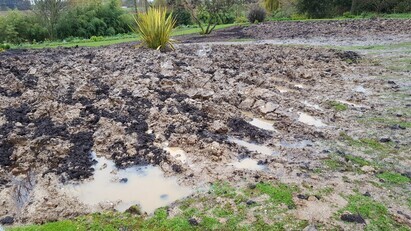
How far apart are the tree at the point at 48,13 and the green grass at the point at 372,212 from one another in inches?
820

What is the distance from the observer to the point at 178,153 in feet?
17.1

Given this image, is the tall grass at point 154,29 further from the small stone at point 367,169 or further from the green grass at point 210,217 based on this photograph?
the green grass at point 210,217

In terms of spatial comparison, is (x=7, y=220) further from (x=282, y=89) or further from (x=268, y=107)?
(x=282, y=89)

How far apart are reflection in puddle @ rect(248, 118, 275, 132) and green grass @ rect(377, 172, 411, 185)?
6.42 feet

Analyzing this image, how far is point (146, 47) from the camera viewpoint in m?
12.1

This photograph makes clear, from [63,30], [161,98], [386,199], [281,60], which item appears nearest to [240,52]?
[281,60]

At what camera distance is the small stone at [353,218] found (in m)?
3.57

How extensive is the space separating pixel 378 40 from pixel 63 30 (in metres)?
16.8

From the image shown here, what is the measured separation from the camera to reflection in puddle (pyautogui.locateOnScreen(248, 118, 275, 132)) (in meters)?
6.18

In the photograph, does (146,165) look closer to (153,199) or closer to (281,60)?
(153,199)

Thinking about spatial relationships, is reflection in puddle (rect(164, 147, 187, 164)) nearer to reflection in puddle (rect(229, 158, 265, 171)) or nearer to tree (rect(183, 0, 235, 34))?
reflection in puddle (rect(229, 158, 265, 171))

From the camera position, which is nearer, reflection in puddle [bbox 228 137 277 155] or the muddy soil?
reflection in puddle [bbox 228 137 277 155]

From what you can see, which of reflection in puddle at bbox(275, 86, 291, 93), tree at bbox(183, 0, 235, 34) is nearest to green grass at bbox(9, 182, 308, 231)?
reflection in puddle at bbox(275, 86, 291, 93)

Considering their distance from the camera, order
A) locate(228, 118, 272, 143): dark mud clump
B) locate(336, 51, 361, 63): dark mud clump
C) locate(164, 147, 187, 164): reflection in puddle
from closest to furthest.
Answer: locate(164, 147, 187, 164): reflection in puddle < locate(228, 118, 272, 143): dark mud clump < locate(336, 51, 361, 63): dark mud clump
